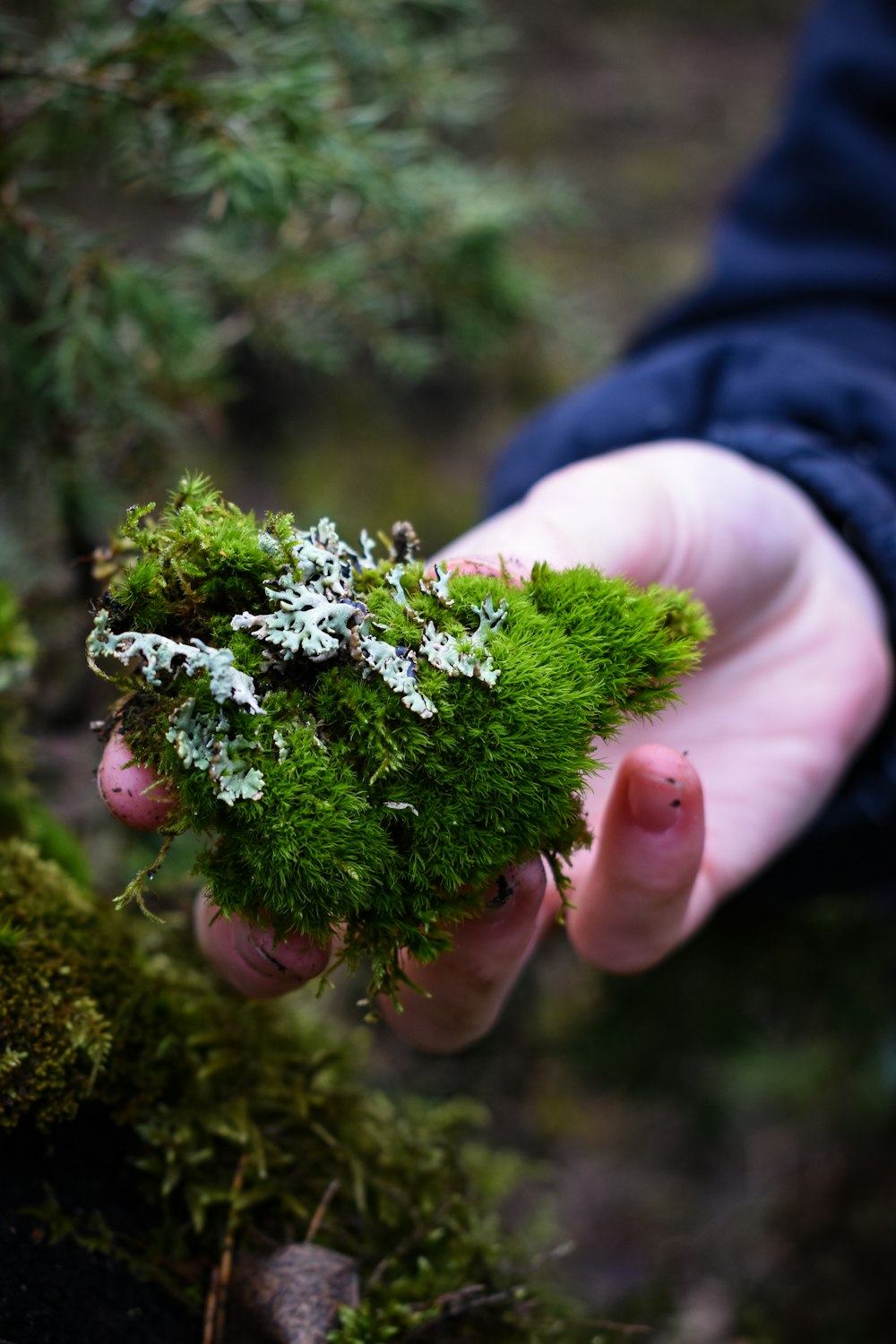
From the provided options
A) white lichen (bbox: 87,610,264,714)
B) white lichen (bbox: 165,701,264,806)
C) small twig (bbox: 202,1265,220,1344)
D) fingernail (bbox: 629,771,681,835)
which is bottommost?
small twig (bbox: 202,1265,220,1344)

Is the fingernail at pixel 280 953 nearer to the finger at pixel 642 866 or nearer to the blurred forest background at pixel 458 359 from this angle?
the finger at pixel 642 866

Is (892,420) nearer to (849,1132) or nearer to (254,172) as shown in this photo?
(254,172)

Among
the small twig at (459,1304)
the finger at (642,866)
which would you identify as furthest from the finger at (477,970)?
the small twig at (459,1304)

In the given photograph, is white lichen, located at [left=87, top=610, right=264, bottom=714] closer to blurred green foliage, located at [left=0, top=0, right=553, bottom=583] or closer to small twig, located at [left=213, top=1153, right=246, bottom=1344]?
small twig, located at [left=213, top=1153, right=246, bottom=1344]

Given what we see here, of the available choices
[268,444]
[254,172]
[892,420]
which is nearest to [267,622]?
[254,172]

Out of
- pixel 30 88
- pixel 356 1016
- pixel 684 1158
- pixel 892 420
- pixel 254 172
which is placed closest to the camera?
pixel 254 172

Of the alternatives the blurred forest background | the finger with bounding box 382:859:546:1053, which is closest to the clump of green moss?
the finger with bounding box 382:859:546:1053

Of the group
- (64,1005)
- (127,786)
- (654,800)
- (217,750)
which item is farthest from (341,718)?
(64,1005)
